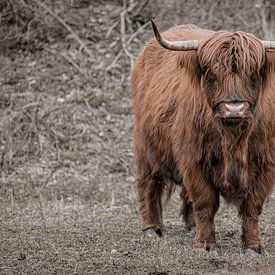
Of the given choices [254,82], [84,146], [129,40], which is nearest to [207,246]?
[254,82]

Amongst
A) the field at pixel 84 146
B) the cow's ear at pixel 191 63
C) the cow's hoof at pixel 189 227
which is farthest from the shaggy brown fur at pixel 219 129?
the cow's hoof at pixel 189 227

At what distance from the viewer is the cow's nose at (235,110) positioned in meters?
6.11

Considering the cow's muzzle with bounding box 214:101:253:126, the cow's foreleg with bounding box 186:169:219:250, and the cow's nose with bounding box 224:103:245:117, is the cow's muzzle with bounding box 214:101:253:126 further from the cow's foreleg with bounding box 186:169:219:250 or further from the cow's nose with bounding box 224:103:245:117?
the cow's foreleg with bounding box 186:169:219:250

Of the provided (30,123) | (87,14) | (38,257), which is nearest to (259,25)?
(87,14)

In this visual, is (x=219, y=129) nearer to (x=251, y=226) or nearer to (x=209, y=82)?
(x=209, y=82)

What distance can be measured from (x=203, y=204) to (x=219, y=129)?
669mm

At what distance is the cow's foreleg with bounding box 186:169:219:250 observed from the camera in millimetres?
6711

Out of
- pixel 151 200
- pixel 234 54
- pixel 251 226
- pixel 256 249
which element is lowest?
pixel 151 200

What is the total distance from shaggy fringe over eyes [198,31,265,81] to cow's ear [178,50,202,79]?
0.40ft

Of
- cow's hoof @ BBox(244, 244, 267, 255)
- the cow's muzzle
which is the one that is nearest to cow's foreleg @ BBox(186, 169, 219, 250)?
cow's hoof @ BBox(244, 244, 267, 255)

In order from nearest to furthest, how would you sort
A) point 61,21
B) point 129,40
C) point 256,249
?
1. point 256,249
2. point 129,40
3. point 61,21

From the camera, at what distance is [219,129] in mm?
6410

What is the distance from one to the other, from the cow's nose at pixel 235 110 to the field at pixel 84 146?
3.32 feet

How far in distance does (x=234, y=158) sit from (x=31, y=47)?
786cm
